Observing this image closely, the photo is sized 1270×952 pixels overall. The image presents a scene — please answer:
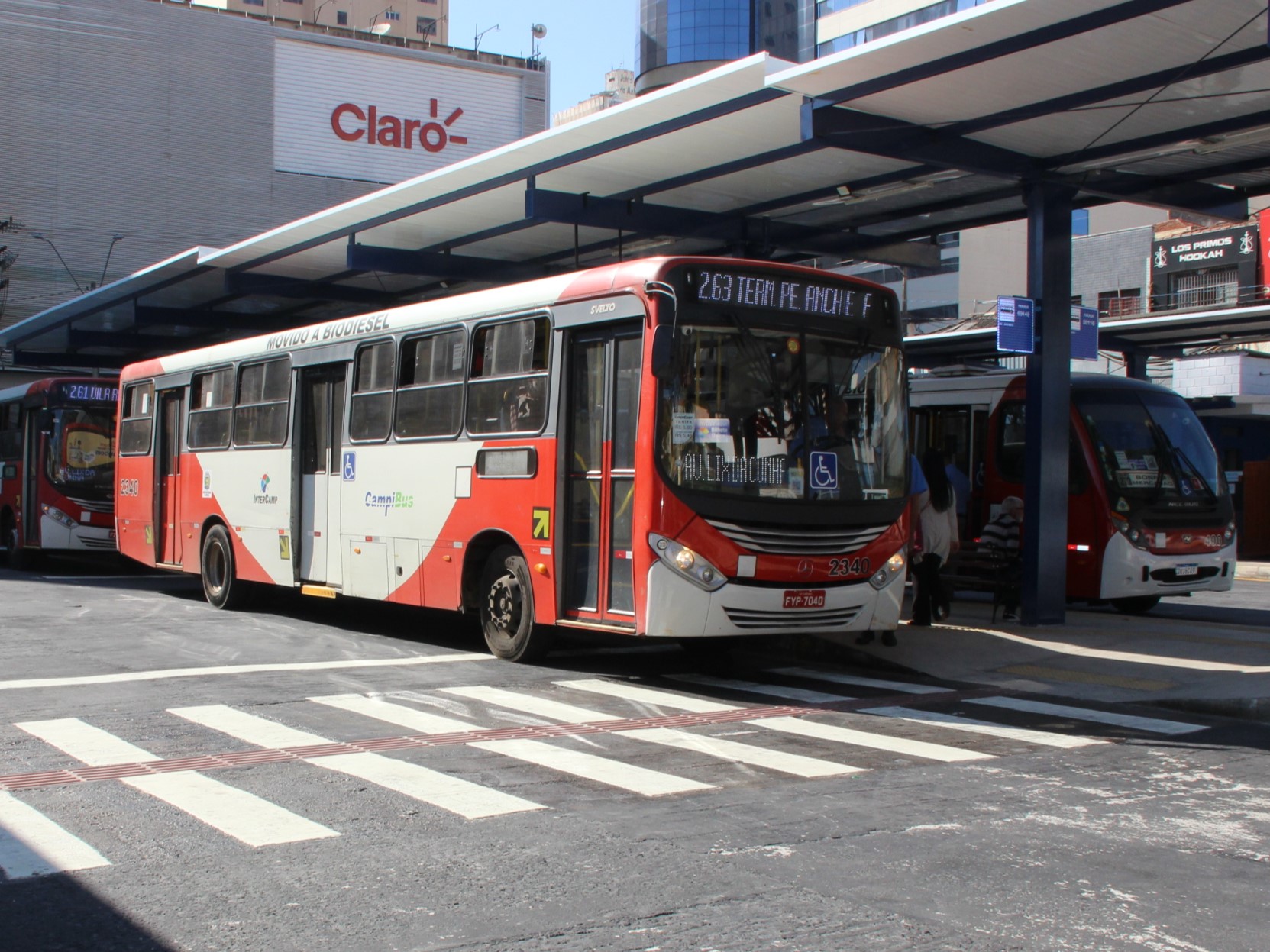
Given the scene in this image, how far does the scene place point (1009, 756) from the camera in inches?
322

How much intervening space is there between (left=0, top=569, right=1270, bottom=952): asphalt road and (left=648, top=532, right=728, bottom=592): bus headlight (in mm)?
967

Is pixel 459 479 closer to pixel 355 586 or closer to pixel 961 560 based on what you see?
pixel 355 586

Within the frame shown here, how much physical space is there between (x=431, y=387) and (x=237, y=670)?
3265 mm

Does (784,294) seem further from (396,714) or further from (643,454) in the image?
(396,714)

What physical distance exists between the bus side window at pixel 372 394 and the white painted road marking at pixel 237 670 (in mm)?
2546

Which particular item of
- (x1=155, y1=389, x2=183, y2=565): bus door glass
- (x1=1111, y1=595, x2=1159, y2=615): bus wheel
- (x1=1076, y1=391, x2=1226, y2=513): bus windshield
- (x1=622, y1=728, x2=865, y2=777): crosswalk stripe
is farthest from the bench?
(x1=155, y1=389, x2=183, y2=565): bus door glass

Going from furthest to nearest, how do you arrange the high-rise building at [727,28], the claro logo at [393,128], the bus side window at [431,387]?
the high-rise building at [727,28]
the claro logo at [393,128]
the bus side window at [431,387]

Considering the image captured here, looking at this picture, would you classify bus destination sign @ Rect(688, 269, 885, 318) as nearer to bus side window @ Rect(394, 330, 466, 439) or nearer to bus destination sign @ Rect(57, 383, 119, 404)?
bus side window @ Rect(394, 330, 466, 439)

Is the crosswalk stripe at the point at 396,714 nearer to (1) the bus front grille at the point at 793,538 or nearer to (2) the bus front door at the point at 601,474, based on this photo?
(2) the bus front door at the point at 601,474

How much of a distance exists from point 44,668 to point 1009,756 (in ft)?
25.5

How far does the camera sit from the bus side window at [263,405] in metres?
15.5

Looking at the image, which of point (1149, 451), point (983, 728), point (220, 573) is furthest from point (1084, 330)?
point (220, 573)

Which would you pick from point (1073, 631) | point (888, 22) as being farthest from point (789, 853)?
point (888, 22)

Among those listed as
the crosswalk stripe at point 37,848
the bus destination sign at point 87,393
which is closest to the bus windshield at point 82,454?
the bus destination sign at point 87,393
